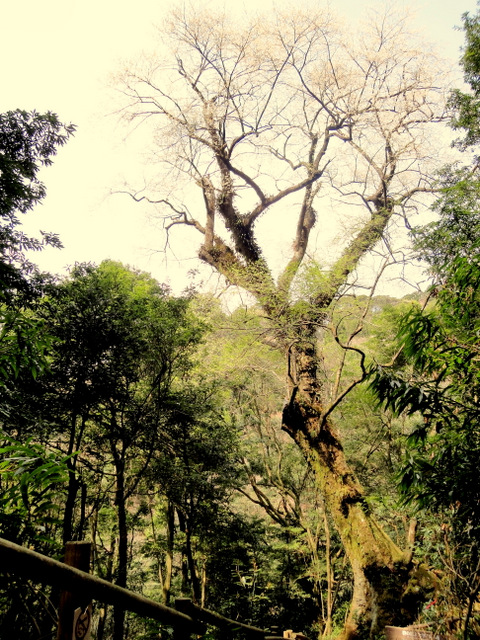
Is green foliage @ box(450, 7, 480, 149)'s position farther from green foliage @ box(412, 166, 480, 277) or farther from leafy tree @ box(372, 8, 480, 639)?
leafy tree @ box(372, 8, 480, 639)

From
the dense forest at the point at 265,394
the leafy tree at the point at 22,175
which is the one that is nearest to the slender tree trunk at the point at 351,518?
the dense forest at the point at 265,394

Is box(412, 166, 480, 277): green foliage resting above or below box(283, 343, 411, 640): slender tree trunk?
above

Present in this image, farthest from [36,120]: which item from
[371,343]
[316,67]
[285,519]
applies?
[285,519]

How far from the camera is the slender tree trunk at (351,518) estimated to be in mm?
4926

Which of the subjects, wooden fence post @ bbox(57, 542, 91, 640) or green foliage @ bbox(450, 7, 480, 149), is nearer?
wooden fence post @ bbox(57, 542, 91, 640)

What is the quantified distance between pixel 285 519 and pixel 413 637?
6.55m

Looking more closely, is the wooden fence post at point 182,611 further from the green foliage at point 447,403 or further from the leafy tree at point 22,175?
the leafy tree at point 22,175

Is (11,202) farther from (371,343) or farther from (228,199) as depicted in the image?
(371,343)

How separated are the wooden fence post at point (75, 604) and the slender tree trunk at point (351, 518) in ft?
16.5

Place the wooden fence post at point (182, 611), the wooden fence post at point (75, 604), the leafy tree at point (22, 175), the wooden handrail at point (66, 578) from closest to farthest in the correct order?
the wooden handrail at point (66, 578)
the wooden fence post at point (75, 604)
the wooden fence post at point (182, 611)
the leafy tree at point (22, 175)

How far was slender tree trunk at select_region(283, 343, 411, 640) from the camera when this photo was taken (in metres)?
4.93

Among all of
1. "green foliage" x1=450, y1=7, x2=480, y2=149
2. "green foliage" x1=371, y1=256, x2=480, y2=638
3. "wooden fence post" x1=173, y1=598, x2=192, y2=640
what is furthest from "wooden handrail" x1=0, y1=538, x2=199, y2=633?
"green foliage" x1=450, y1=7, x2=480, y2=149

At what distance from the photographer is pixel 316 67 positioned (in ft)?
28.9

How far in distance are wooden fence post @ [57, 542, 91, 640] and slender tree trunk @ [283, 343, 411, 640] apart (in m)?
5.03
